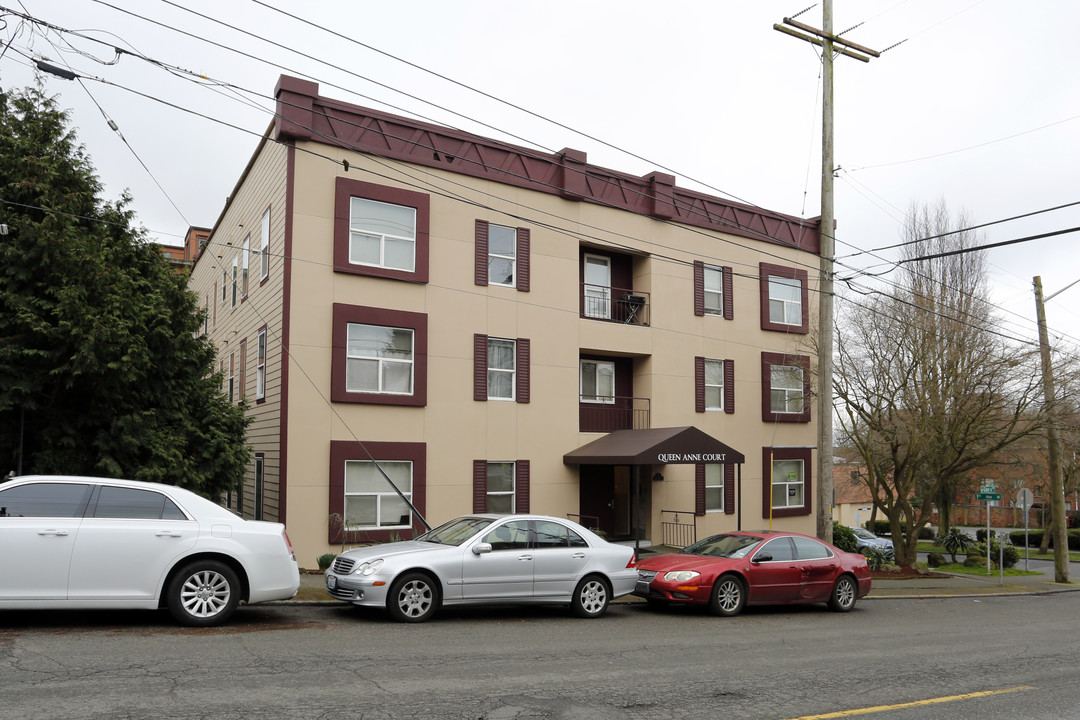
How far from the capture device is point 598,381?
902 inches

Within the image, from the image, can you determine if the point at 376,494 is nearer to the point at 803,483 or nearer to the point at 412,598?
the point at 412,598

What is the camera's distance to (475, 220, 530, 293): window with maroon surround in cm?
2042

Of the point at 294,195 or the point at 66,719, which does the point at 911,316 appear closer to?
the point at 294,195

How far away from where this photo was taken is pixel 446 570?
11281 mm

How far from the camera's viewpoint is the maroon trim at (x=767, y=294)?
2525 cm

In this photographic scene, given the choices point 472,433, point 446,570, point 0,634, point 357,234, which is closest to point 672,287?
point 472,433

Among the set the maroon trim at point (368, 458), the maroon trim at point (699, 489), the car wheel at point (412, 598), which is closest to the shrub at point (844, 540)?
the maroon trim at point (699, 489)

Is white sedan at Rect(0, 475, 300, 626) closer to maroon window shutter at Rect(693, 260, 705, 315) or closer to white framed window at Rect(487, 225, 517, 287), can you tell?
white framed window at Rect(487, 225, 517, 287)

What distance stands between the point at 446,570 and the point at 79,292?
670 centimetres

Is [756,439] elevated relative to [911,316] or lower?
lower

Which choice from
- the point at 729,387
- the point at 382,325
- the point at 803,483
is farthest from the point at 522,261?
the point at 803,483

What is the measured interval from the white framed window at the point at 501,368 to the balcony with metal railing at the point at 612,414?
233cm

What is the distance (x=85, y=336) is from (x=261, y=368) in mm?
7473

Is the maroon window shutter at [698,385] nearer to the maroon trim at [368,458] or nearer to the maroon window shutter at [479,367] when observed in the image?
Answer: the maroon window shutter at [479,367]
